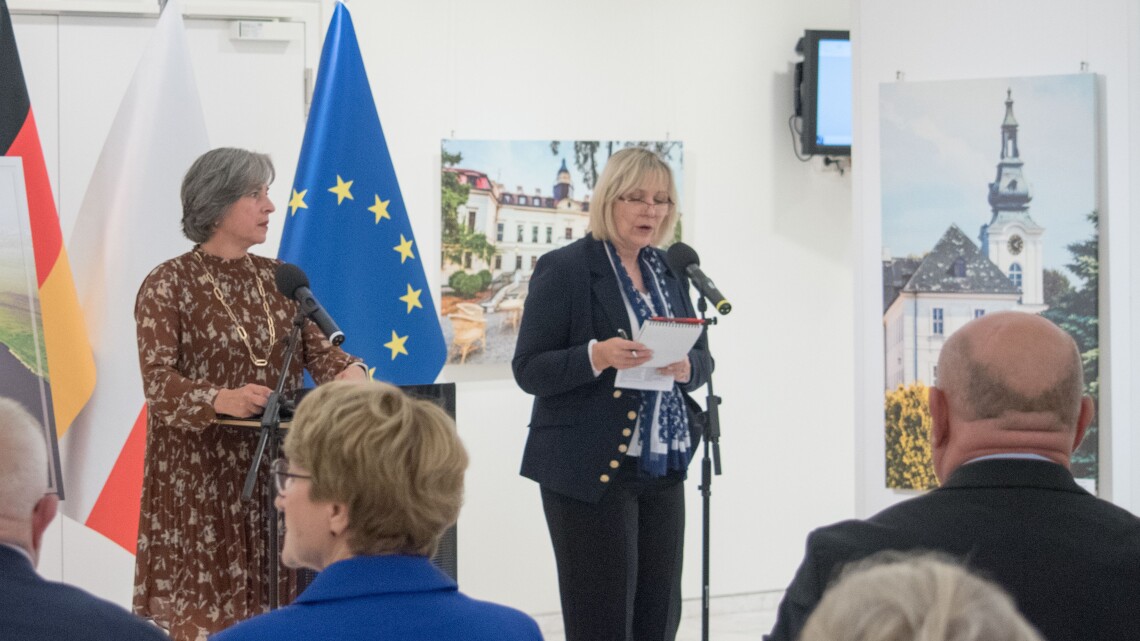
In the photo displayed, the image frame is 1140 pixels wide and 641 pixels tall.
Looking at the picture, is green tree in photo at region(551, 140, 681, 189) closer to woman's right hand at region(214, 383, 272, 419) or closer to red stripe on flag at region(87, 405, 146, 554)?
red stripe on flag at region(87, 405, 146, 554)

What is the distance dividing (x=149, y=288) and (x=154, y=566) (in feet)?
2.22

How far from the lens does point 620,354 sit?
3.15m

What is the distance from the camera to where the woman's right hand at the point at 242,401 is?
2.90 metres

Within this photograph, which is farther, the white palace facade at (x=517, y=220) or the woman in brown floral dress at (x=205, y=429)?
the white palace facade at (x=517, y=220)

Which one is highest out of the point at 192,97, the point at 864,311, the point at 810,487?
the point at 192,97

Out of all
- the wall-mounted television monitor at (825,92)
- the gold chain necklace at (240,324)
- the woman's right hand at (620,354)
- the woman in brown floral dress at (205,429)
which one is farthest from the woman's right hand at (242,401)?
the wall-mounted television monitor at (825,92)

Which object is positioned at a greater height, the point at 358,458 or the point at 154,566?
the point at 358,458

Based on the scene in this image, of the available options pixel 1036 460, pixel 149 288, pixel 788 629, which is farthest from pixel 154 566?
pixel 1036 460

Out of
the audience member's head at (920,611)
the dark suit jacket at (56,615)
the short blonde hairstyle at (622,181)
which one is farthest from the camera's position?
the short blonde hairstyle at (622,181)

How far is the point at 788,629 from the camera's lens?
5.43 feet

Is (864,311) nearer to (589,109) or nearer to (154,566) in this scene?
(589,109)

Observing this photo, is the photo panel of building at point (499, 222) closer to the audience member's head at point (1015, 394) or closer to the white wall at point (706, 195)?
the white wall at point (706, 195)

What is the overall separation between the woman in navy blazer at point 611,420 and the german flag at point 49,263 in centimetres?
153

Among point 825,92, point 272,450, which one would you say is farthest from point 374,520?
point 825,92
